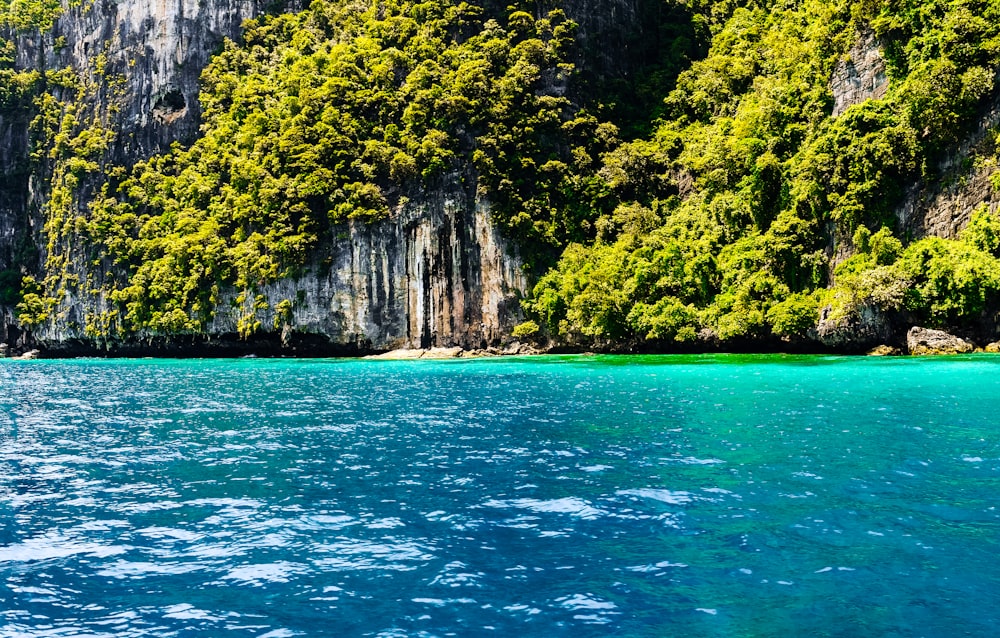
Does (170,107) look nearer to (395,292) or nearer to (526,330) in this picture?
(395,292)

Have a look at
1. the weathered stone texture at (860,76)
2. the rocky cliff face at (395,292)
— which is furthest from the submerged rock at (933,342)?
the rocky cliff face at (395,292)

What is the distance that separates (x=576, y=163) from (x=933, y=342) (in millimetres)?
36952

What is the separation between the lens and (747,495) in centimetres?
980

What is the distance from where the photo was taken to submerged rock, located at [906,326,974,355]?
38.3 metres

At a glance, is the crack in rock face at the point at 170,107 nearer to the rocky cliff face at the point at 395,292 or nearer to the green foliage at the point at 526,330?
the rocky cliff face at the point at 395,292

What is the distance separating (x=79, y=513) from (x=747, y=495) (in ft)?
30.4

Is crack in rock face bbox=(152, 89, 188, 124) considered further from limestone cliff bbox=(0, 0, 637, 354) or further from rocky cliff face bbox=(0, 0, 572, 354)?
rocky cliff face bbox=(0, 0, 572, 354)

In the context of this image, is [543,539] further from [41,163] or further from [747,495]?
[41,163]

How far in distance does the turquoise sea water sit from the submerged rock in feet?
76.1

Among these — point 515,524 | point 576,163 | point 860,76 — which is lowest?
point 515,524

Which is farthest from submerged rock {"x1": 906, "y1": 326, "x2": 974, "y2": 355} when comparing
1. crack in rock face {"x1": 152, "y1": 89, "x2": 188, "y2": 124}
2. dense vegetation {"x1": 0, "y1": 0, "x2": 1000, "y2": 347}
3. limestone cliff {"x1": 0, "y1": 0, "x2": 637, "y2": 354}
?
crack in rock face {"x1": 152, "y1": 89, "x2": 188, "y2": 124}

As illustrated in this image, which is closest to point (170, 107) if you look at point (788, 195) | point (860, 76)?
point (788, 195)

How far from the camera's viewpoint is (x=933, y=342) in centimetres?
3922

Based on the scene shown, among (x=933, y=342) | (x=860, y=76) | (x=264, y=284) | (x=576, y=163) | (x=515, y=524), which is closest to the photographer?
(x=515, y=524)
